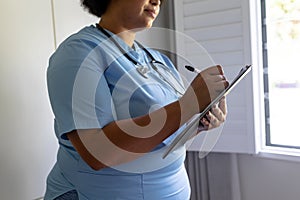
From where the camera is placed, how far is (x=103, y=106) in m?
0.77

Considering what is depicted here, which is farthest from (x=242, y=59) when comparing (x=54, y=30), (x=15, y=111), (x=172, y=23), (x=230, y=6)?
(x=15, y=111)

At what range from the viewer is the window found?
1567mm

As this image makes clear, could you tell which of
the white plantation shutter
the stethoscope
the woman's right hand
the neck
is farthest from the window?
the woman's right hand

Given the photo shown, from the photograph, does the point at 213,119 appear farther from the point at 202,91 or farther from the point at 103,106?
the point at 103,106

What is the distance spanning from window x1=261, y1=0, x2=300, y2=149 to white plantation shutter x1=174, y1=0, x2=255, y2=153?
0.49 ft

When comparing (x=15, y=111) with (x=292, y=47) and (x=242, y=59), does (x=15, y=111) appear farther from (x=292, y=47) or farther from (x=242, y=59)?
(x=292, y=47)

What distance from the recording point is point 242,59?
1.52 meters

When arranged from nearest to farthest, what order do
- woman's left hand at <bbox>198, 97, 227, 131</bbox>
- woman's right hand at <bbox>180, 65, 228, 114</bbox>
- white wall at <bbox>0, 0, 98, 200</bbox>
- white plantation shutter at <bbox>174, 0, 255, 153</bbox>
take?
woman's right hand at <bbox>180, 65, 228, 114</bbox>
woman's left hand at <bbox>198, 97, 227, 131</bbox>
white wall at <bbox>0, 0, 98, 200</bbox>
white plantation shutter at <bbox>174, 0, 255, 153</bbox>

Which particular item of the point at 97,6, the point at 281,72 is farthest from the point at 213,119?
the point at 281,72

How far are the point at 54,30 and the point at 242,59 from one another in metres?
0.78

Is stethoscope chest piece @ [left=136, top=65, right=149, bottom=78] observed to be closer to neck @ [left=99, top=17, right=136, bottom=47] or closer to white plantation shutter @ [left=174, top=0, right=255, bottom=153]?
neck @ [left=99, top=17, right=136, bottom=47]

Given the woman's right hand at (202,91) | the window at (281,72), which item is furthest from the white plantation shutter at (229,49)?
the woman's right hand at (202,91)

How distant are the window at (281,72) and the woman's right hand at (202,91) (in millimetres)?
960

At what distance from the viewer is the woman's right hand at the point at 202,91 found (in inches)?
28.8
